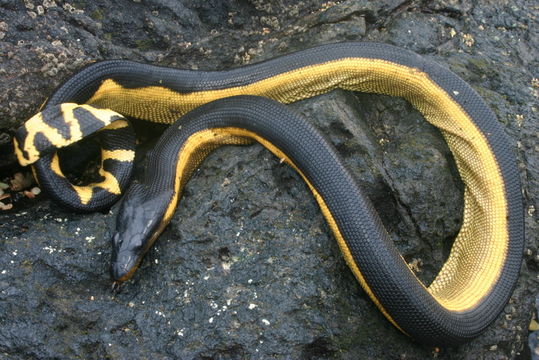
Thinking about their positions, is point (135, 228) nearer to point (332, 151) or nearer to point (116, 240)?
point (116, 240)

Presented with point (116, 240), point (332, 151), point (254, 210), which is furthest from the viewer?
point (332, 151)

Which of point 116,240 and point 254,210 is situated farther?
point 254,210

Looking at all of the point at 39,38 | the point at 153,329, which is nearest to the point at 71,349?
the point at 153,329

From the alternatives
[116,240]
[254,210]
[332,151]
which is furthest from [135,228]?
[332,151]

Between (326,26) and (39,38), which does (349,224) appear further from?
(39,38)

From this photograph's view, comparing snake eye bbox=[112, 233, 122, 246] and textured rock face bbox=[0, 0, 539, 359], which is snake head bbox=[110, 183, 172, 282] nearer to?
Result: snake eye bbox=[112, 233, 122, 246]

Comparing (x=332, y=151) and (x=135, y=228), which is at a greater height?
(x=332, y=151)

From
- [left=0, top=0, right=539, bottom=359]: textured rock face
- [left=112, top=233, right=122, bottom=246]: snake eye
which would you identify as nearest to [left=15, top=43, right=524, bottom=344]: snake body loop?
[left=112, top=233, right=122, bottom=246]: snake eye
